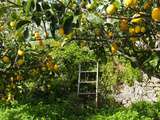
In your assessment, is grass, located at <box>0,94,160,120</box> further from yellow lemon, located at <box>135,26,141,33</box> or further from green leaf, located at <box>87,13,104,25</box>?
green leaf, located at <box>87,13,104,25</box>

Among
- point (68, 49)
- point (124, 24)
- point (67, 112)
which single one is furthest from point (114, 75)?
point (124, 24)

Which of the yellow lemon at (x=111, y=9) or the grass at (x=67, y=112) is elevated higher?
the yellow lemon at (x=111, y=9)

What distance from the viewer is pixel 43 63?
4.66 metres

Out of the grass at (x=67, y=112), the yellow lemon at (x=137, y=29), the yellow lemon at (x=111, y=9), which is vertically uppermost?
the yellow lemon at (x=111, y=9)

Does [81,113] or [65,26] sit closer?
[65,26]

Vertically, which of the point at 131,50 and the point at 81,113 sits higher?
the point at 131,50

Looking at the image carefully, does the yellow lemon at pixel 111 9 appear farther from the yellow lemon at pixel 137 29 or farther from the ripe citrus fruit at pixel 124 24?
the yellow lemon at pixel 137 29

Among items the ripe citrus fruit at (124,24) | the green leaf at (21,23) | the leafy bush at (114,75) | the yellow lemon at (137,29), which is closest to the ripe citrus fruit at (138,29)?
the yellow lemon at (137,29)

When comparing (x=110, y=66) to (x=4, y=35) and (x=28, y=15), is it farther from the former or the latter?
(x=28, y=15)

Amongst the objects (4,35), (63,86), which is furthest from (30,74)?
(63,86)

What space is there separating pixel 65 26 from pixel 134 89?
648 centimetres

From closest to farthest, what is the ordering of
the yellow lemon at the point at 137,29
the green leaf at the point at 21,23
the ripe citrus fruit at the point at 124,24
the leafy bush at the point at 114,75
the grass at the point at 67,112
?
the green leaf at the point at 21,23 < the ripe citrus fruit at the point at 124,24 < the yellow lemon at the point at 137,29 < the grass at the point at 67,112 < the leafy bush at the point at 114,75

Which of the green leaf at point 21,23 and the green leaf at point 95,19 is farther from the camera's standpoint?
the green leaf at point 21,23

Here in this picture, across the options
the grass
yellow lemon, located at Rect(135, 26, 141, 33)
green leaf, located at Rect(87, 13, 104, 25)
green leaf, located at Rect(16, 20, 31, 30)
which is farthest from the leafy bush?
green leaf, located at Rect(87, 13, 104, 25)
